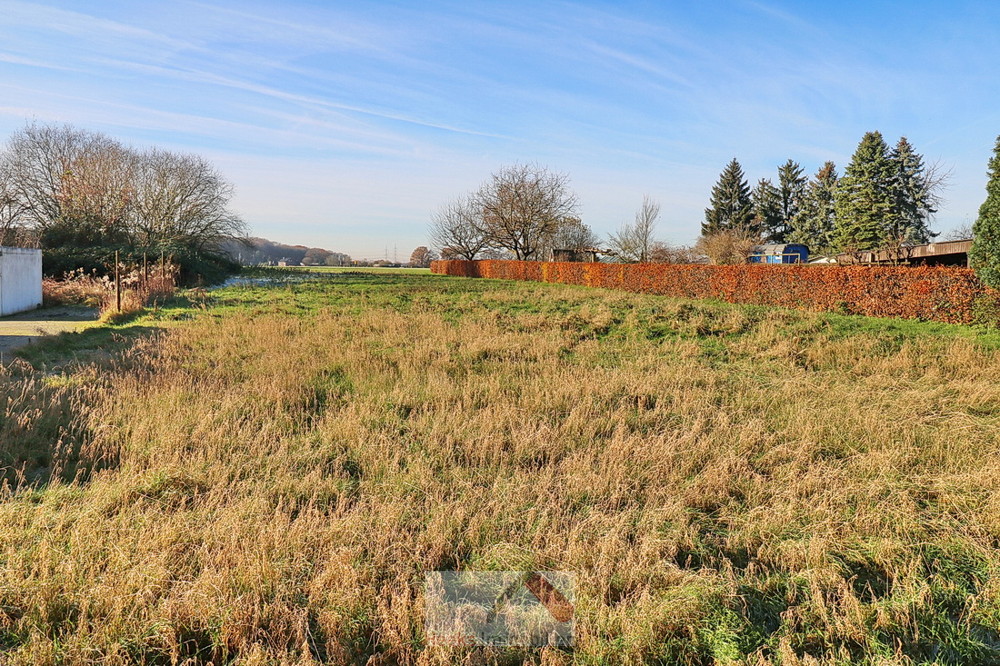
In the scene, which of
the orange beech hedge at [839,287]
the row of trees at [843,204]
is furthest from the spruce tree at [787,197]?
the orange beech hedge at [839,287]

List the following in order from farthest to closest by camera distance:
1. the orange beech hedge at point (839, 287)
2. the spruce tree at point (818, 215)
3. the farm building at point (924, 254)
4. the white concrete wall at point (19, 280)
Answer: the spruce tree at point (818, 215) → the farm building at point (924, 254) → the white concrete wall at point (19, 280) → the orange beech hedge at point (839, 287)

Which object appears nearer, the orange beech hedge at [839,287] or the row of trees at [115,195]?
the orange beech hedge at [839,287]

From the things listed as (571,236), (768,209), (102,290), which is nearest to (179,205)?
(102,290)

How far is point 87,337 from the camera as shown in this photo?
11.4 metres

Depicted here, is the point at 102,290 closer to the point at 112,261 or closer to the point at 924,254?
the point at 112,261

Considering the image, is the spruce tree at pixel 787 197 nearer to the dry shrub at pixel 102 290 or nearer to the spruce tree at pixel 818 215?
the spruce tree at pixel 818 215

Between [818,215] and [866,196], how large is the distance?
1068 cm

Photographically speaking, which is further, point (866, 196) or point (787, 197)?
point (787, 197)

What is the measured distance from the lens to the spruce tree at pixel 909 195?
40625 millimetres

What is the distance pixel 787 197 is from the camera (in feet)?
186

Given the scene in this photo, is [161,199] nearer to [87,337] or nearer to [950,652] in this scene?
[87,337]

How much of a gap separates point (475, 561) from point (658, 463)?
2.01 meters

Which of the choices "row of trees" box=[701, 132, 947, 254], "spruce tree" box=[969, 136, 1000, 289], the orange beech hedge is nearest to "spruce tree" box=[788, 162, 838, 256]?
"row of trees" box=[701, 132, 947, 254]

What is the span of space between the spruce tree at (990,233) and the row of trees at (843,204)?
1779 cm
